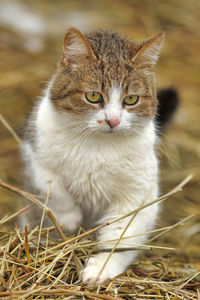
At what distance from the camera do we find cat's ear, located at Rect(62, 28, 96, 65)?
1765mm

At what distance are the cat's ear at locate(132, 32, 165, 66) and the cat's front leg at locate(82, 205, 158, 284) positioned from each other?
70 cm

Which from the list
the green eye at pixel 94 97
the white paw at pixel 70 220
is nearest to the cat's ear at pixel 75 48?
the green eye at pixel 94 97

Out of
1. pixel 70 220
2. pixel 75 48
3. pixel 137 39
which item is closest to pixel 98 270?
pixel 70 220

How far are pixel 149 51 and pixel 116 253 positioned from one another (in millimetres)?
913

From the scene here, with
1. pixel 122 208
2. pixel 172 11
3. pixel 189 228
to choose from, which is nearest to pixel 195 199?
pixel 189 228

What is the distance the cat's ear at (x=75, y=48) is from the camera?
5.79ft

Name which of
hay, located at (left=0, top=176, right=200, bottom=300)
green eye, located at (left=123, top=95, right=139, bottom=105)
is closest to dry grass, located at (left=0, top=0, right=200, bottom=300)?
hay, located at (left=0, top=176, right=200, bottom=300)

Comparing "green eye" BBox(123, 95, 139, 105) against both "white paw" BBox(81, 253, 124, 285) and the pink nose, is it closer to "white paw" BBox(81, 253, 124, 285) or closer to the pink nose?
the pink nose

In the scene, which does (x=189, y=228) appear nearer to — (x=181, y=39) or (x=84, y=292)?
(x=84, y=292)

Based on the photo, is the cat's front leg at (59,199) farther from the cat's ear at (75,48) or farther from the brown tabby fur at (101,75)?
the cat's ear at (75,48)

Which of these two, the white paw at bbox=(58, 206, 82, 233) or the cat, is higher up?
the cat

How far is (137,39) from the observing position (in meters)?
3.92

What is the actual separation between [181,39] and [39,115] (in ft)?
8.19

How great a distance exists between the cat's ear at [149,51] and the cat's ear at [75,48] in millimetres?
210
